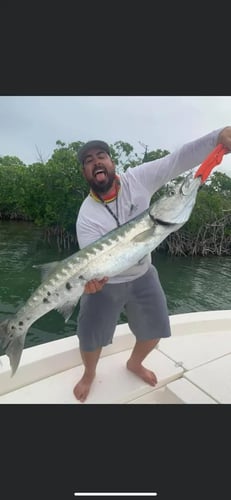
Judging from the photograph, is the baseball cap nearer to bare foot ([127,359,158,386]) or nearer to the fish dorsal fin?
the fish dorsal fin

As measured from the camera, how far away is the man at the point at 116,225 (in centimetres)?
256

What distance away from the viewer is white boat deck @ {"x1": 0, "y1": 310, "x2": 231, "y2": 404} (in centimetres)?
292

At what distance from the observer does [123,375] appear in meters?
3.27

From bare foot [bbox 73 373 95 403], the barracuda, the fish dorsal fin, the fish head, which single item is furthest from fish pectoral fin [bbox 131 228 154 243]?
bare foot [bbox 73 373 95 403]

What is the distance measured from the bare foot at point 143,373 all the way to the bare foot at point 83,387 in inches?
19.2

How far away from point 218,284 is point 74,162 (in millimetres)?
14446

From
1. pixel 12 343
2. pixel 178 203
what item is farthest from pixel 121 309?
pixel 178 203

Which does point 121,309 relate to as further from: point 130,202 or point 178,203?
point 178,203

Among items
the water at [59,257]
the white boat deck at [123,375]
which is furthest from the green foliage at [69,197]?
the white boat deck at [123,375]

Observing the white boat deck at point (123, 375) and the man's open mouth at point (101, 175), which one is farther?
the white boat deck at point (123, 375)

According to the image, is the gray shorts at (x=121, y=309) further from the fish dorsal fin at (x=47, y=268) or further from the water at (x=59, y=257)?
the water at (x=59, y=257)

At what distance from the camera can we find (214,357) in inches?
141

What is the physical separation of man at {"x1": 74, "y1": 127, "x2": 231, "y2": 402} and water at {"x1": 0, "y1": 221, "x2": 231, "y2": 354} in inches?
197

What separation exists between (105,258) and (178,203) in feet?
2.45
